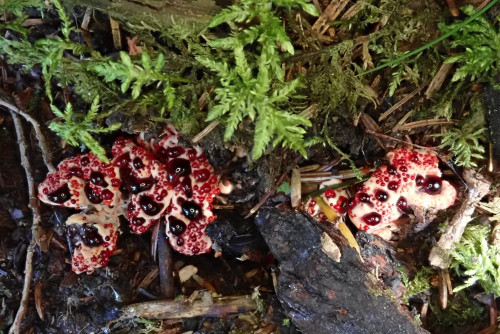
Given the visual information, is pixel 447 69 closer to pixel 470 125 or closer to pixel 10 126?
pixel 470 125

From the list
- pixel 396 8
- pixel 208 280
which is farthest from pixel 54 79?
pixel 396 8

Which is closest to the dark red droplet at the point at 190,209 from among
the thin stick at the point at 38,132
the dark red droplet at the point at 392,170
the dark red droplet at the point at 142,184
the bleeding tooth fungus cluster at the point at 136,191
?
the bleeding tooth fungus cluster at the point at 136,191

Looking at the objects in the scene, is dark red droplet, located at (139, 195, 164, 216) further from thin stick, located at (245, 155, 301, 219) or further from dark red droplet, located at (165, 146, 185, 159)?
thin stick, located at (245, 155, 301, 219)

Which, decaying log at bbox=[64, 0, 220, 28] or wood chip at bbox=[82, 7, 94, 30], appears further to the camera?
wood chip at bbox=[82, 7, 94, 30]

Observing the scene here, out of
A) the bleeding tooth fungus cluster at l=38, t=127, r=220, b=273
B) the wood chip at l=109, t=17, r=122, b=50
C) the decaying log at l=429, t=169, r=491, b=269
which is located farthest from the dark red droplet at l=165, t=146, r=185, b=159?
the decaying log at l=429, t=169, r=491, b=269

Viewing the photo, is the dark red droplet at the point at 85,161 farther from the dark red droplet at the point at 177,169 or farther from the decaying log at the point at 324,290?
the decaying log at the point at 324,290

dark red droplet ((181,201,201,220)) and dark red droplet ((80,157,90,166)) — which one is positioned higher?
dark red droplet ((80,157,90,166))

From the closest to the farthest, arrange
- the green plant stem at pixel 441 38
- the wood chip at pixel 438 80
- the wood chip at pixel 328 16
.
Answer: the green plant stem at pixel 441 38 → the wood chip at pixel 328 16 → the wood chip at pixel 438 80
